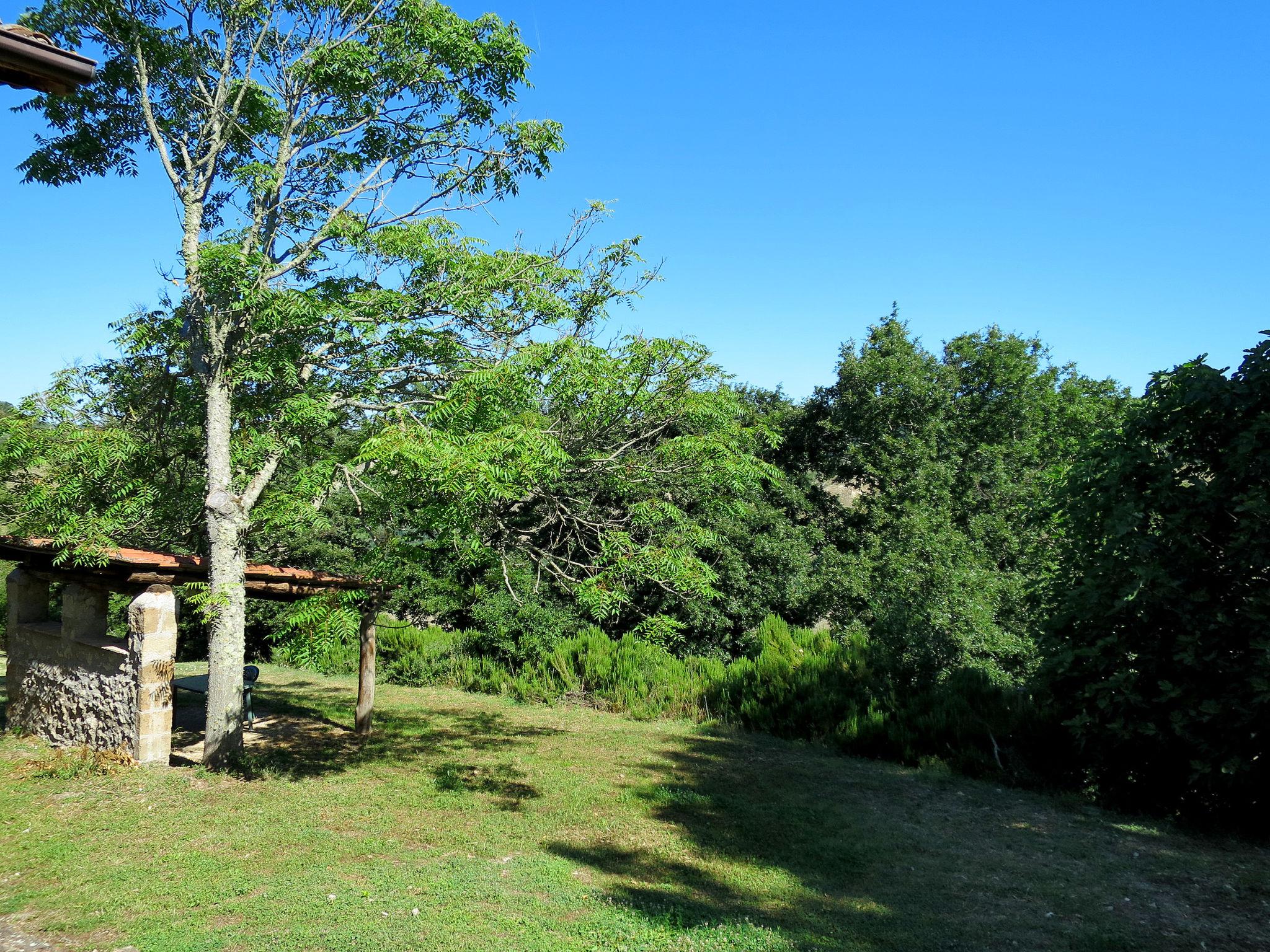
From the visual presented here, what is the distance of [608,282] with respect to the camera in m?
9.24

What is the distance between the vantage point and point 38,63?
2967 mm

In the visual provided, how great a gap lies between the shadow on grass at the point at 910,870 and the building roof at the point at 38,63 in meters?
5.53

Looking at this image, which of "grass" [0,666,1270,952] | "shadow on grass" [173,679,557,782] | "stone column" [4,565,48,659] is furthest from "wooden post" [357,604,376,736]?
"stone column" [4,565,48,659]

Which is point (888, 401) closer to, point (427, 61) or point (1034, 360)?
point (1034, 360)

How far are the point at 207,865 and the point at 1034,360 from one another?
69.8 feet

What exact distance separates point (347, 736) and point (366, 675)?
996mm

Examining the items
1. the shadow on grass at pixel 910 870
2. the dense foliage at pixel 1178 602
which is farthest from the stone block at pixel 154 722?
the dense foliage at pixel 1178 602

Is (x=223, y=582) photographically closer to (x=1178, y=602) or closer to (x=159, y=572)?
(x=159, y=572)

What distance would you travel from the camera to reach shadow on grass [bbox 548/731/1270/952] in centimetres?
538

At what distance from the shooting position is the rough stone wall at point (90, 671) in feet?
27.2

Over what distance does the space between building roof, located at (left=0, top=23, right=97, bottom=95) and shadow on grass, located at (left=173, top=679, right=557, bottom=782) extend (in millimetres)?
6915

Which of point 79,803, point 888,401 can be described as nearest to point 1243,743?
point 79,803

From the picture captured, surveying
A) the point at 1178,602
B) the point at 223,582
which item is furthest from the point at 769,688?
the point at 223,582

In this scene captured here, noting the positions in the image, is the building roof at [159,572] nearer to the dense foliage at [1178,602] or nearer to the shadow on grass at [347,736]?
the shadow on grass at [347,736]
